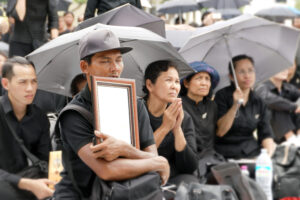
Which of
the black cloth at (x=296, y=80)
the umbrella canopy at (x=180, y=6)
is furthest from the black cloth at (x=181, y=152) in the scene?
the umbrella canopy at (x=180, y=6)

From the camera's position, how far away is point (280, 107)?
7.98 meters

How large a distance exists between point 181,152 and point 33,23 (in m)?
2.84

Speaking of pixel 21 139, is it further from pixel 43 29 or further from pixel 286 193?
pixel 286 193

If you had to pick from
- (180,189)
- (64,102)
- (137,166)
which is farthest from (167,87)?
(137,166)

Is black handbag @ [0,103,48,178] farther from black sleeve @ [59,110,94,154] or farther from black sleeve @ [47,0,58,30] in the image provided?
black sleeve @ [47,0,58,30]

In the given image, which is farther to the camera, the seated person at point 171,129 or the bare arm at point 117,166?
the seated person at point 171,129

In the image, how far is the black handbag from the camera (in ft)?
15.4

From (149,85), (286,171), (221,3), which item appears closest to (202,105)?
(149,85)

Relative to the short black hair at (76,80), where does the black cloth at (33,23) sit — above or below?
above

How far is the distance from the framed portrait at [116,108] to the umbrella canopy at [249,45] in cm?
320

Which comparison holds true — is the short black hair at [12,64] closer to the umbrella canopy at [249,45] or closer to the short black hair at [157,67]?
the short black hair at [157,67]

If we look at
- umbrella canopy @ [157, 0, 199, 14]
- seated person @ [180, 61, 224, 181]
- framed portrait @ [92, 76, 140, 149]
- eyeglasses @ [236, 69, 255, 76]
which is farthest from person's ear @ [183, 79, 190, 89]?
umbrella canopy @ [157, 0, 199, 14]

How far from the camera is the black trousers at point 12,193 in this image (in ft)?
14.9

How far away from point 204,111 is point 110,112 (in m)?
3.17
